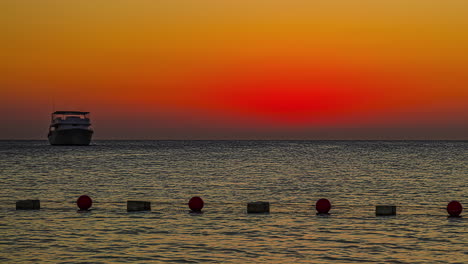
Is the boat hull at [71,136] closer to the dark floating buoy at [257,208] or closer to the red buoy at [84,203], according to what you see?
the red buoy at [84,203]

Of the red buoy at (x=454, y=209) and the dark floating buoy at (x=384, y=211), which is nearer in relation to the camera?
the red buoy at (x=454, y=209)

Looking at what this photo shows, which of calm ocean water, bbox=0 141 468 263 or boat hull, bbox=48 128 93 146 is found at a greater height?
boat hull, bbox=48 128 93 146

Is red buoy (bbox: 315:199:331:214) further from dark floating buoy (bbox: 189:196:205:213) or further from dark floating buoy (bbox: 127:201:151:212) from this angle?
dark floating buoy (bbox: 127:201:151:212)

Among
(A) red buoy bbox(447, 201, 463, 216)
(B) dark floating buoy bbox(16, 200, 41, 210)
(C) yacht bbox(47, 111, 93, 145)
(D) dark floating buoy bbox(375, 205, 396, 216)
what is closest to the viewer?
(A) red buoy bbox(447, 201, 463, 216)

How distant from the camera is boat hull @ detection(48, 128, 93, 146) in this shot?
619ft

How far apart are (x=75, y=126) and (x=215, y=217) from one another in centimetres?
16695

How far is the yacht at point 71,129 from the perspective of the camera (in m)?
188

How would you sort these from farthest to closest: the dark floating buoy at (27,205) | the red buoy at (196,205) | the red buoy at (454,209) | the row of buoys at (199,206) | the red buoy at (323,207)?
the dark floating buoy at (27,205), the red buoy at (196,205), the red buoy at (323,207), the row of buoys at (199,206), the red buoy at (454,209)

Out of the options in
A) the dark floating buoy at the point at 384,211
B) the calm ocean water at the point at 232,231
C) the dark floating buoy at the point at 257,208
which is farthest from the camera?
the dark floating buoy at the point at 257,208

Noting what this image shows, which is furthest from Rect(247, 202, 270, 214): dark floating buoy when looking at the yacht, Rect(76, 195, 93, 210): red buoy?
the yacht

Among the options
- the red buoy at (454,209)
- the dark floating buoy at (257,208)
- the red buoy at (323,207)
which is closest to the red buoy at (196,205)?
the dark floating buoy at (257,208)

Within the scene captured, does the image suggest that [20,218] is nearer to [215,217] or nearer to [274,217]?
[215,217]

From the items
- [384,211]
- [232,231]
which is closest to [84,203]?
[232,231]

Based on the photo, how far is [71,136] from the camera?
192 metres
